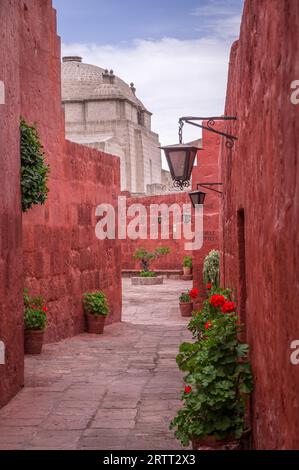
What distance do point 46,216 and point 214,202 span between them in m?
5.26

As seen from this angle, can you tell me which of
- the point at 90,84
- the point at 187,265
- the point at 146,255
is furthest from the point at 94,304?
the point at 90,84

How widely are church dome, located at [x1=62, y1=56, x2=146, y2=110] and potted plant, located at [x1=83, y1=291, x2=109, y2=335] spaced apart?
30.8 metres

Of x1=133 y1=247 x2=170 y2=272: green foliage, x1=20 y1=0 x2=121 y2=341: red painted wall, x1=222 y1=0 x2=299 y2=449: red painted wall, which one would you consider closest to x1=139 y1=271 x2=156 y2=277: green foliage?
x1=133 y1=247 x2=170 y2=272: green foliage

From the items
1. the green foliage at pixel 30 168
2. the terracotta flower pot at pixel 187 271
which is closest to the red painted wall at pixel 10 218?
the green foliage at pixel 30 168

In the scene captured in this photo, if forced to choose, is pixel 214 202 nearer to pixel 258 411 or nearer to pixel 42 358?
pixel 42 358

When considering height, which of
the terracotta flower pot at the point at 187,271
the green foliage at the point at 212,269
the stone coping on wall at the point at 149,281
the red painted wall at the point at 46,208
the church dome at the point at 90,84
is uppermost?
the church dome at the point at 90,84

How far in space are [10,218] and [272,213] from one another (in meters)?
3.76

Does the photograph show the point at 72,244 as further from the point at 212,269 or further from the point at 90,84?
the point at 90,84

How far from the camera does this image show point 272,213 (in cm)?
328

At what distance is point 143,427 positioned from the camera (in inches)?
210

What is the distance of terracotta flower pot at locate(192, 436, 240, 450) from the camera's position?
4062 millimetres

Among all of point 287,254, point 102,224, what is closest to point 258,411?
point 287,254

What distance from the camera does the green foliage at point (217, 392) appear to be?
4.12 meters

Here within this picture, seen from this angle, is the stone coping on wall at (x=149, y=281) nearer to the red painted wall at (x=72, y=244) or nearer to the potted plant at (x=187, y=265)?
the potted plant at (x=187, y=265)
